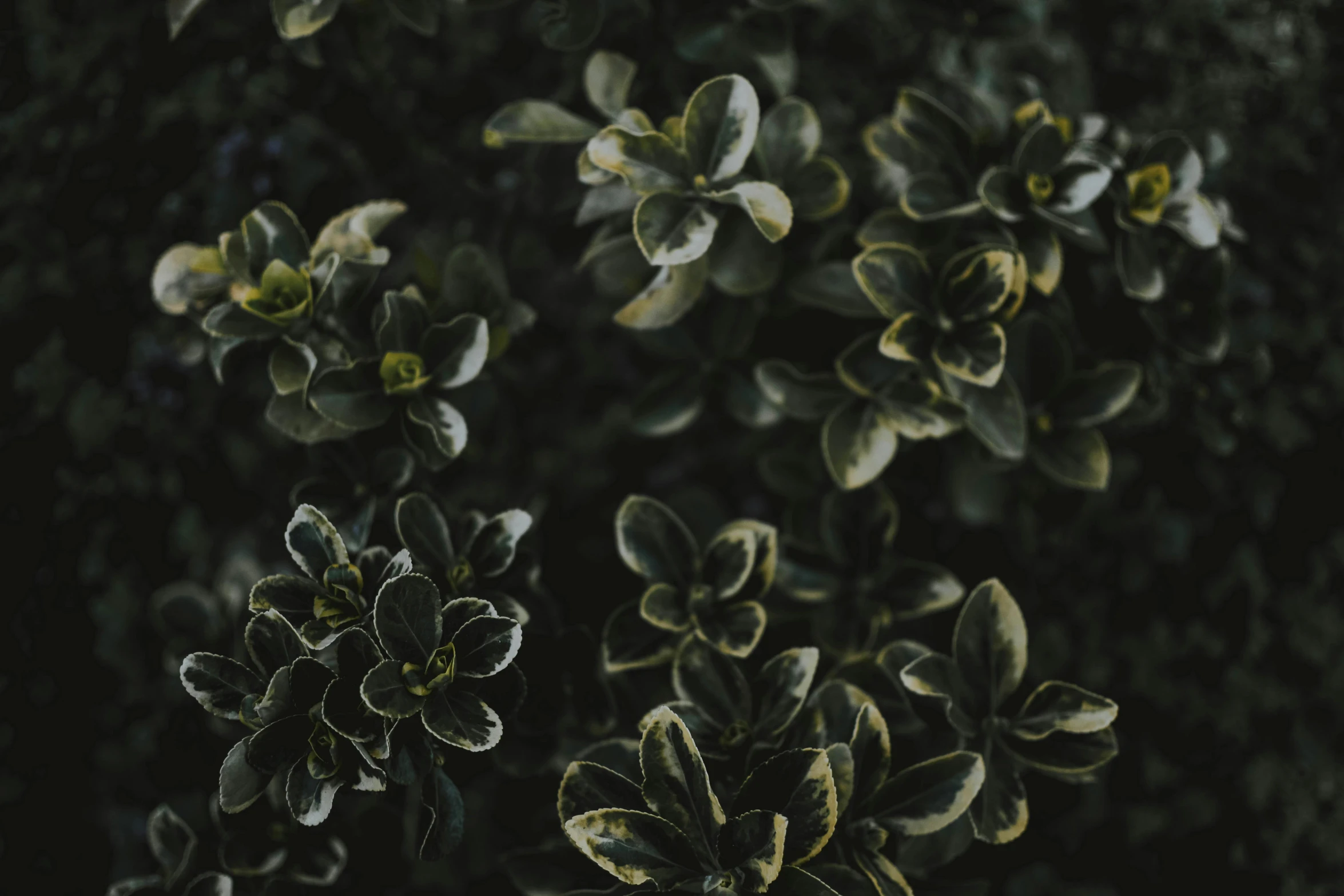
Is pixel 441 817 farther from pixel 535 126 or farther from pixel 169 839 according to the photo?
pixel 535 126

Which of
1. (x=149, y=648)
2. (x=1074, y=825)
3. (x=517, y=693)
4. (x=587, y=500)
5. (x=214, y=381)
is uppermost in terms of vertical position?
(x=517, y=693)

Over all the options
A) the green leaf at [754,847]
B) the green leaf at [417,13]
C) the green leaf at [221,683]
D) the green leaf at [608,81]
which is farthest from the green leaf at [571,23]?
the green leaf at [754,847]

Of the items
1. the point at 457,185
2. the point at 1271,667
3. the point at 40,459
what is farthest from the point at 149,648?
the point at 1271,667

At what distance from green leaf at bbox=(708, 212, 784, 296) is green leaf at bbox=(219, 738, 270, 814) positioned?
0.76m

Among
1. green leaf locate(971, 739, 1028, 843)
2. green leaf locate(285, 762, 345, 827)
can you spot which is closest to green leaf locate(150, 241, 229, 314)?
green leaf locate(285, 762, 345, 827)

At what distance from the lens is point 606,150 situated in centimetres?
107

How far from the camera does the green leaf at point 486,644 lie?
36.4 inches

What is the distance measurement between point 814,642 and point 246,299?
0.88 metres

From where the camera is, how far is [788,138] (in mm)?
1249

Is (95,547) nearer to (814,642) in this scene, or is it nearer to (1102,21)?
(814,642)

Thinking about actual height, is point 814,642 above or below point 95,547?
above

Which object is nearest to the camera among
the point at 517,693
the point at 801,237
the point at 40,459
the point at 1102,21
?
the point at 517,693

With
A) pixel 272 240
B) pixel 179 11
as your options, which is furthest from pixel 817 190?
pixel 179 11

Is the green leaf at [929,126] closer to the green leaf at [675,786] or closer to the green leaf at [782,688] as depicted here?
the green leaf at [782,688]
